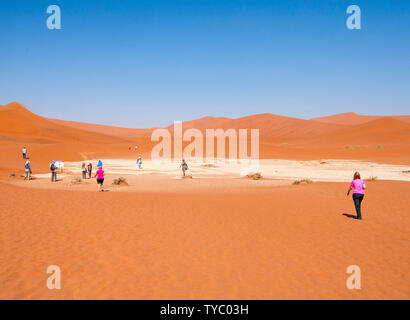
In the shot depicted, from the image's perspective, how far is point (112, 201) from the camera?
1465cm

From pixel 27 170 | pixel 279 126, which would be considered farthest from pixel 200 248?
pixel 279 126

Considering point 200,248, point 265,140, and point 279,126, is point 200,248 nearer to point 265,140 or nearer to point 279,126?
point 265,140

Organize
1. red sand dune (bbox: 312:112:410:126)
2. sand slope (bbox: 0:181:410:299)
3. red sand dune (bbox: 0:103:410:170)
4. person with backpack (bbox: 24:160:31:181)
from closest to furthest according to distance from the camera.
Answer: sand slope (bbox: 0:181:410:299)
person with backpack (bbox: 24:160:31:181)
red sand dune (bbox: 0:103:410:170)
red sand dune (bbox: 312:112:410:126)

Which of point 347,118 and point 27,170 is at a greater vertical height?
point 347,118

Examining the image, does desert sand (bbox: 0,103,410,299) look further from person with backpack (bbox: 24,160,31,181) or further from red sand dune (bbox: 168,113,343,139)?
red sand dune (bbox: 168,113,343,139)

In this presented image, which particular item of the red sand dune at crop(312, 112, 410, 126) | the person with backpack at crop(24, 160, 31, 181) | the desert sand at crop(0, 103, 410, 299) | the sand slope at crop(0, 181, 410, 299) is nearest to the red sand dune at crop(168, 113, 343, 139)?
the red sand dune at crop(312, 112, 410, 126)

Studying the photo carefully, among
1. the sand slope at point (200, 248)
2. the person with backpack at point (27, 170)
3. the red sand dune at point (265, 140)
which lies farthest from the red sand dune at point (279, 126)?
the sand slope at point (200, 248)

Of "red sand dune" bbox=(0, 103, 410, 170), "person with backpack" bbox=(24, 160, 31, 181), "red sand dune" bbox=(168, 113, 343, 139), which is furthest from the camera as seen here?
"red sand dune" bbox=(168, 113, 343, 139)

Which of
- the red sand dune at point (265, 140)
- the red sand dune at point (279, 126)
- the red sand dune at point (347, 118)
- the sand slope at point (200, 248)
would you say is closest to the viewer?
the sand slope at point (200, 248)

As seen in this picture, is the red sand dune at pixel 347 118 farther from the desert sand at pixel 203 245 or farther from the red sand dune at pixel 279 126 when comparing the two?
the desert sand at pixel 203 245

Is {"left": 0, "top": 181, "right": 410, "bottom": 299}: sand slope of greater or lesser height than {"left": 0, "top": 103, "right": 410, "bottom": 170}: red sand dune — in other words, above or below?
below
